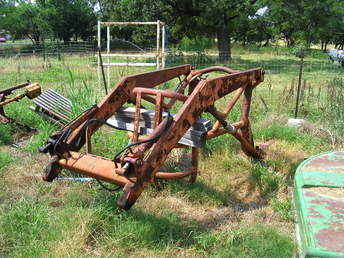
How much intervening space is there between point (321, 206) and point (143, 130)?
2383 mm

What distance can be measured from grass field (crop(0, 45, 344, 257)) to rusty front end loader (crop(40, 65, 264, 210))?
40 centimetres

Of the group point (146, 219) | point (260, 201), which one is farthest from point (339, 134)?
point (146, 219)

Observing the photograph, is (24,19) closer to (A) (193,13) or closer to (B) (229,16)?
(A) (193,13)

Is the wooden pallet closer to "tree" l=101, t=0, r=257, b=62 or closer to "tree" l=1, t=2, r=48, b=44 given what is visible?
"tree" l=101, t=0, r=257, b=62

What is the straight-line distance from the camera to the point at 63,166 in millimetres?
3158

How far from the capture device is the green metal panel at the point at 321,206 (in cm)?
130

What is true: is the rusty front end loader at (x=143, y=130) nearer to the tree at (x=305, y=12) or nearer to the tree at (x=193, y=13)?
the tree at (x=193, y=13)

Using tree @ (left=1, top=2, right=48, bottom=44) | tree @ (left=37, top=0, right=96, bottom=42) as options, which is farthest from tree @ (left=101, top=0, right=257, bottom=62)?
tree @ (left=37, top=0, right=96, bottom=42)

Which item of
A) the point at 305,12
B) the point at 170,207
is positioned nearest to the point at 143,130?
the point at 170,207

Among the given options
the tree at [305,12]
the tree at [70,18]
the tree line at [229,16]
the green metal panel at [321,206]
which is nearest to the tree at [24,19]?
the tree at [70,18]

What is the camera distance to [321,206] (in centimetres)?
153

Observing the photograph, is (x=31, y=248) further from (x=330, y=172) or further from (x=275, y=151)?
(x=275, y=151)

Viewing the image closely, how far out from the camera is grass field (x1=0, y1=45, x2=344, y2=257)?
120 inches

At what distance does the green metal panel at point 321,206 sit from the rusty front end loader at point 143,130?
3.83 ft
